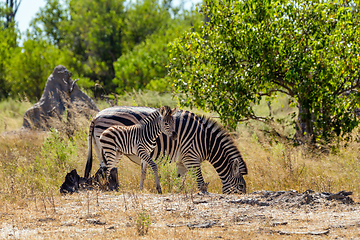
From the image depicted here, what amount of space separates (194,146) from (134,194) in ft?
6.40

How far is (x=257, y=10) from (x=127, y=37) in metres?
18.7

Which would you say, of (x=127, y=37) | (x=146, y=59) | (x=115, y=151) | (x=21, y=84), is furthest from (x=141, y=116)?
(x=127, y=37)

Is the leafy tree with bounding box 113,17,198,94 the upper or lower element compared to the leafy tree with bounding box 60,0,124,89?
lower

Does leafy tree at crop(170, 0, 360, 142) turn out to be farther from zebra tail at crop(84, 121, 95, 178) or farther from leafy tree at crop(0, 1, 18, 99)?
leafy tree at crop(0, 1, 18, 99)

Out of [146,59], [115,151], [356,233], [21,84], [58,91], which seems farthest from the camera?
[21,84]

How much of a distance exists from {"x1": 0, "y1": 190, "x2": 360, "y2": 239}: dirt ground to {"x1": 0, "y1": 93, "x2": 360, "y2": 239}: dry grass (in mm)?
12

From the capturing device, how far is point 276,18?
9047 millimetres

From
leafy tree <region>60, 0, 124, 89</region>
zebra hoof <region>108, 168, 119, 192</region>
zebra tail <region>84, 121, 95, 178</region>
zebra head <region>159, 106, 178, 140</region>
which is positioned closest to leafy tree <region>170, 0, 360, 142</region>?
zebra head <region>159, 106, 178, 140</region>

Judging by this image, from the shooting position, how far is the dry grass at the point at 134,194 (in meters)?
4.68

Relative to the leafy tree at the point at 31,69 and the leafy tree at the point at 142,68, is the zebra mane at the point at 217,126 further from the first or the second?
the leafy tree at the point at 31,69

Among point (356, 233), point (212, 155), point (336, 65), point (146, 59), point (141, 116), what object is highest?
point (146, 59)

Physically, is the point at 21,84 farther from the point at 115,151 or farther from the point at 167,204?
the point at 167,204

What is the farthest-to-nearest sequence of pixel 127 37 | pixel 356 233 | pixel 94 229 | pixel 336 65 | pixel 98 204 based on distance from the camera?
pixel 127 37, pixel 336 65, pixel 98 204, pixel 94 229, pixel 356 233

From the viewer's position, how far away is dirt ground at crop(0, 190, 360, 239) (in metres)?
4.50
